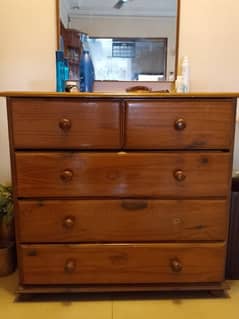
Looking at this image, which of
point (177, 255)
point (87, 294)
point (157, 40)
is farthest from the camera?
point (157, 40)

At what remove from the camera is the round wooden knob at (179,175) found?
1367 mm

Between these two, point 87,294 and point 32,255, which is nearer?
point 32,255

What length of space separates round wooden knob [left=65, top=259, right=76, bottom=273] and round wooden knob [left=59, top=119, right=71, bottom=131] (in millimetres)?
618

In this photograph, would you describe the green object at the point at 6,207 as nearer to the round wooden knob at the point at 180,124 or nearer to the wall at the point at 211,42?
the round wooden knob at the point at 180,124

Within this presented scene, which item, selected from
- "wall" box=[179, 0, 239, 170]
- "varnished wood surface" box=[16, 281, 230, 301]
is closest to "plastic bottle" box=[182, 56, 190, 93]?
"wall" box=[179, 0, 239, 170]

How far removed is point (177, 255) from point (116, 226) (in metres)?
0.33

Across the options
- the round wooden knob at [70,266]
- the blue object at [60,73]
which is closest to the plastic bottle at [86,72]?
the blue object at [60,73]

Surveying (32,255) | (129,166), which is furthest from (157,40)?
(32,255)

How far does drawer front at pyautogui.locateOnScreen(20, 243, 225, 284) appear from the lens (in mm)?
1428

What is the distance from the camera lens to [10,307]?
4.78ft

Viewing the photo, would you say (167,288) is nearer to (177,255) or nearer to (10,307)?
(177,255)

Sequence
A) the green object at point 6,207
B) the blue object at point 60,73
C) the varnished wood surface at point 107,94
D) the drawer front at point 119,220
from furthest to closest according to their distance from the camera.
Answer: the green object at point 6,207
the blue object at point 60,73
the drawer front at point 119,220
the varnished wood surface at point 107,94

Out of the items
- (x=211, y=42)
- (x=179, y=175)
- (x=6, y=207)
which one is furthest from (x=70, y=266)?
(x=211, y=42)

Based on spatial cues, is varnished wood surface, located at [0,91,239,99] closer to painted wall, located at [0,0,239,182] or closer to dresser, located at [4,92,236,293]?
dresser, located at [4,92,236,293]
